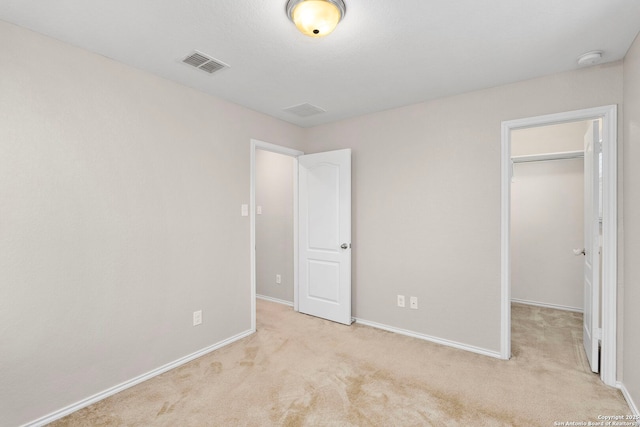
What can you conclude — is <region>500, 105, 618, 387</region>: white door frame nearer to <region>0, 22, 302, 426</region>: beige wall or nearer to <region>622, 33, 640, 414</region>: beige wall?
<region>622, 33, 640, 414</region>: beige wall

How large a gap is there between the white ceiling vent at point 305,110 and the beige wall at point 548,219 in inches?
113

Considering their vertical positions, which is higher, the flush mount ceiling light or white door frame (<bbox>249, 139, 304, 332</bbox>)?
the flush mount ceiling light

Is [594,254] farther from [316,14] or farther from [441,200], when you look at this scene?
[316,14]

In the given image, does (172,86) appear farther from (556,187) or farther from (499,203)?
(556,187)

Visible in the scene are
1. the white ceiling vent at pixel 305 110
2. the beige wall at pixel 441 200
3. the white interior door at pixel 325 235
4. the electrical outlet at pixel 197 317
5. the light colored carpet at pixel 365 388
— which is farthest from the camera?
the white interior door at pixel 325 235

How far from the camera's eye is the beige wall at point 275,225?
4.34 m

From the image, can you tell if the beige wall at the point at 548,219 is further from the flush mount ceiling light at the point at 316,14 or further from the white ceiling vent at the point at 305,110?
the flush mount ceiling light at the point at 316,14

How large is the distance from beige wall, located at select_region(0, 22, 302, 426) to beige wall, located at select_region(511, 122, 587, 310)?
154 inches

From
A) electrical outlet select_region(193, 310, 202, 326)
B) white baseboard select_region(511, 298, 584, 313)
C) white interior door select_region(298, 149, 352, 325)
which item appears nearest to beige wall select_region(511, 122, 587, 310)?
white baseboard select_region(511, 298, 584, 313)

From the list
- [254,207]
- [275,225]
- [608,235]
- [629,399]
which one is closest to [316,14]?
[254,207]

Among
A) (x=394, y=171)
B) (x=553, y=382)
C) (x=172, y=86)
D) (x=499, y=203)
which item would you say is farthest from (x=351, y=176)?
(x=553, y=382)

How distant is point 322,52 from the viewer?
2.16 metres

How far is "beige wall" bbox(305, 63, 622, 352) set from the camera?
2.67 meters

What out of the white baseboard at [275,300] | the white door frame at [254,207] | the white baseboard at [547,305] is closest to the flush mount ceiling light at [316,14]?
the white door frame at [254,207]
